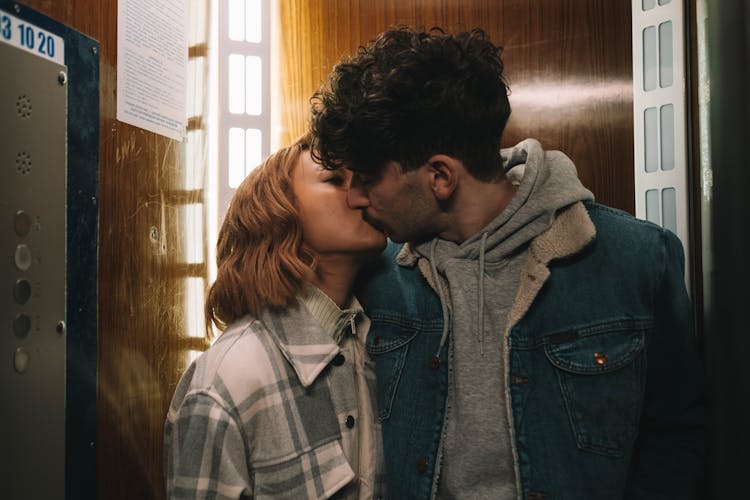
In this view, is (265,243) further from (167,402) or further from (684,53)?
(684,53)

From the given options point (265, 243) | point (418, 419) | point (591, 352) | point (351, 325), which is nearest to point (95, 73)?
point (265, 243)

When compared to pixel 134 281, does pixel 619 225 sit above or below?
above

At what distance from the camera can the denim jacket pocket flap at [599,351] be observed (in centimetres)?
102

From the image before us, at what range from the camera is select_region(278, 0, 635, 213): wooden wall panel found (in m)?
1.63

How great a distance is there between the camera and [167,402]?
4.77 ft

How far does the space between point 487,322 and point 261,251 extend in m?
0.49

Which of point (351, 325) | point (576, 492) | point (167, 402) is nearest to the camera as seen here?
point (576, 492)

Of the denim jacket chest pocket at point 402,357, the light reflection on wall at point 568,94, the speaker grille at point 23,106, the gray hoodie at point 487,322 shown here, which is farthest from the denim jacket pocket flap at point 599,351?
the speaker grille at point 23,106

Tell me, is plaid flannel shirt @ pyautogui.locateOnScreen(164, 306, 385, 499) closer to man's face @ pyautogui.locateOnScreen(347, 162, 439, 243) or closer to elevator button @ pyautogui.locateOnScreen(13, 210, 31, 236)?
man's face @ pyautogui.locateOnScreen(347, 162, 439, 243)

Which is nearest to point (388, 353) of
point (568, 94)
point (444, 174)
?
point (444, 174)

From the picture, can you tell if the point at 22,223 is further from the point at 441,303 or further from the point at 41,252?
the point at 441,303

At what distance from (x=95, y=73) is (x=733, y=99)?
1.09 m

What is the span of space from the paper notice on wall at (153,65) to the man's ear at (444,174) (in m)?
0.68

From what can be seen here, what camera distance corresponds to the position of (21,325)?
0.92m
